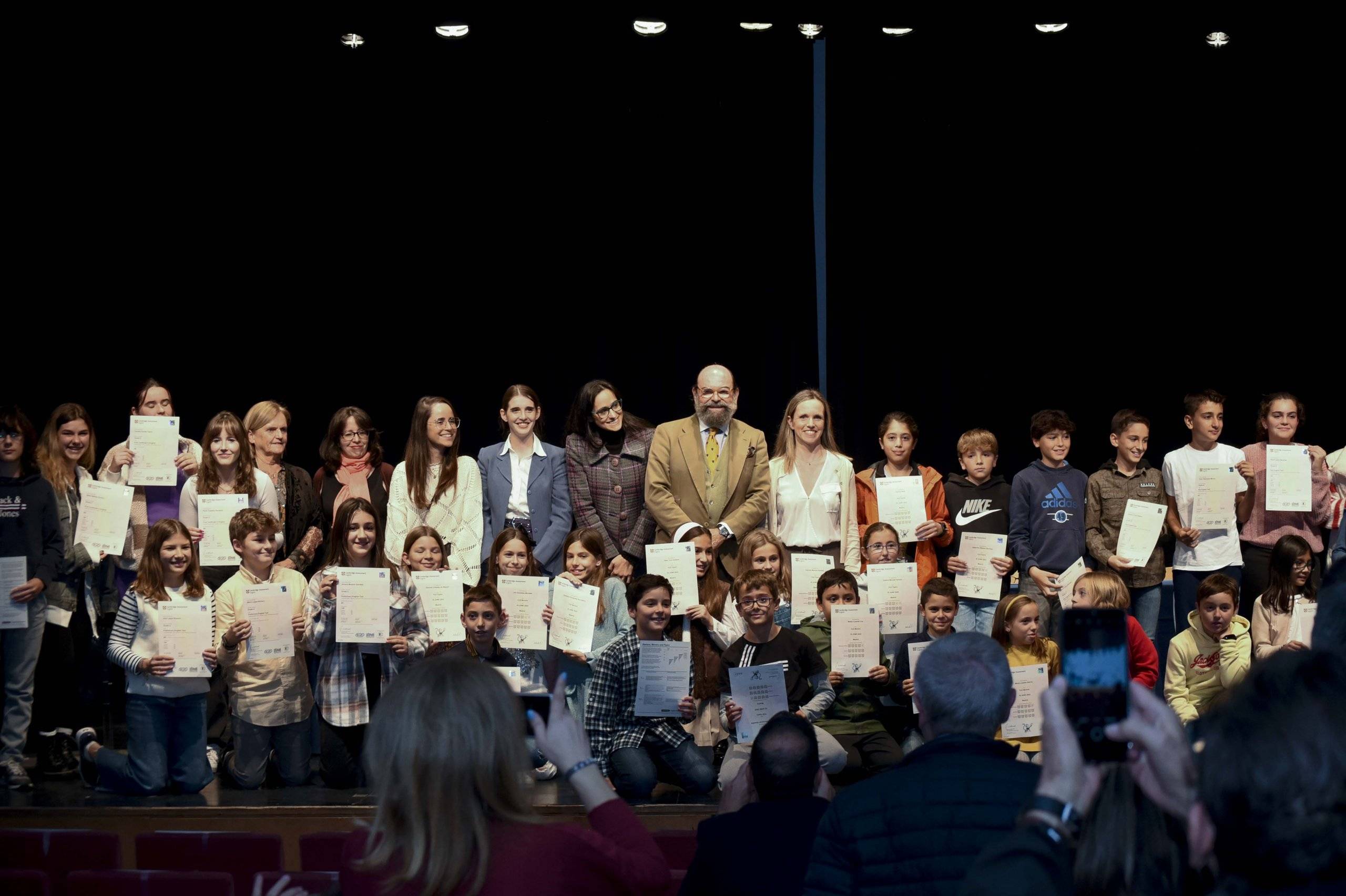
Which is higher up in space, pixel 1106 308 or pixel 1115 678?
pixel 1106 308

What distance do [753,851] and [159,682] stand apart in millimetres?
4161

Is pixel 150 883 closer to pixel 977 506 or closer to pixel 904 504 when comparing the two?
pixel 904 504

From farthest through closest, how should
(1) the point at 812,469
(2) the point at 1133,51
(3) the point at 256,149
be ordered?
(3) the point at 256,149, (2) the point at 1133,51, (1) the point at 812,469

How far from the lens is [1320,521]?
293 inches

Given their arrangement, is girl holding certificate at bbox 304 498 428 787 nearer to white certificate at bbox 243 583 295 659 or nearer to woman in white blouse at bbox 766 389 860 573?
white certificate at bbox 243 583 295 659

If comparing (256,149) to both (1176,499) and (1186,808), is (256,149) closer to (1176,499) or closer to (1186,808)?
(1176,499)

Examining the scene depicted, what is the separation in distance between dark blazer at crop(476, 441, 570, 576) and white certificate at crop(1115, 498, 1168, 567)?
2.90 meters

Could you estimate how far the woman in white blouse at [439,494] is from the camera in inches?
273

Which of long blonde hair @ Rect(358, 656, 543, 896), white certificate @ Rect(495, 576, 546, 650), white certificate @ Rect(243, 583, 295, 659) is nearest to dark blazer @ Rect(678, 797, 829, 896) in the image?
long blonde hair @ Rect(358, 656, 543, 896)

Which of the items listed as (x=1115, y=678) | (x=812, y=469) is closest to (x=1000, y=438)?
(x=812, y=469)

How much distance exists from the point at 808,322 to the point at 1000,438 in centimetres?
161

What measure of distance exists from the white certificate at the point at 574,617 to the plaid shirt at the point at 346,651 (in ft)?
2.08

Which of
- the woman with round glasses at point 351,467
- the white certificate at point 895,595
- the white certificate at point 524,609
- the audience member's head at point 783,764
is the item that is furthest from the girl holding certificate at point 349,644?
the audience member's head at point 783,764

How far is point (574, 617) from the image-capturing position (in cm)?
625
